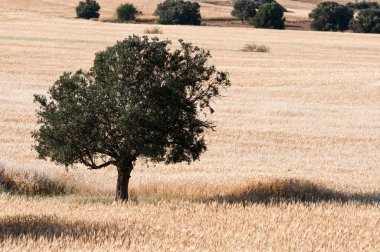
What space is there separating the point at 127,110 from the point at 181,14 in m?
103

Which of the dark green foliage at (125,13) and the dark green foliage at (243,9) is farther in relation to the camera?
the dark green foliage at (243,9)

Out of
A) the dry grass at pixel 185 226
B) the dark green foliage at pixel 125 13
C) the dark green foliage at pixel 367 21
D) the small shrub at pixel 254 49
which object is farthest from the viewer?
the dark green foliage at pixel 125 13

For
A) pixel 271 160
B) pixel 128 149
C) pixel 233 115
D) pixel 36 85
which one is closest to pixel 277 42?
pixel 36 85

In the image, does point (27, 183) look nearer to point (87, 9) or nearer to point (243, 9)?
point (87, 9)

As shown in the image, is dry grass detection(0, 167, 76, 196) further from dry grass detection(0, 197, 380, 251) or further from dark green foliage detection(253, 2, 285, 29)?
dark green foliage detection(253, 2, 285, 29)

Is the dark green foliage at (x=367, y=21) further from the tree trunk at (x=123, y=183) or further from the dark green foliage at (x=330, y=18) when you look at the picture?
the tree trunk at (x=123, y=183)

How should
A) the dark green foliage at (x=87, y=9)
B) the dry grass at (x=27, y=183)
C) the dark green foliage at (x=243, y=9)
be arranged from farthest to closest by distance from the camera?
the dark green foliage at (x=243, y=9) < the dark green foliage at (x=87, y=9) < the dry grass at (x=27, y=183)

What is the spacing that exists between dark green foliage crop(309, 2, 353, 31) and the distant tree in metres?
103

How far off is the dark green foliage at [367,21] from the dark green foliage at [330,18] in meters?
2.13

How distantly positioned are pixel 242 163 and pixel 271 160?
3.76 ft

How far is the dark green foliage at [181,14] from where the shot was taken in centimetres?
11760

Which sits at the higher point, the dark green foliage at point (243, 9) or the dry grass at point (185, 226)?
the dry grass at point (185, 226)

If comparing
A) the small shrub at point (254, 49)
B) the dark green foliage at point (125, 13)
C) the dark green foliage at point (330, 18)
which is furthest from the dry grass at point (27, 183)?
the dark green foliage at point (330, 18)

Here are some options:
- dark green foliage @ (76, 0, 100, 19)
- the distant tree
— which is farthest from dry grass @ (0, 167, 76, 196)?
dark green foliage @ (76, 0, 100, 19)
